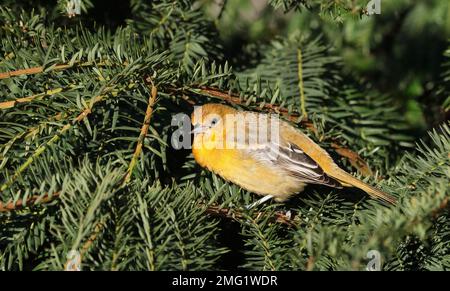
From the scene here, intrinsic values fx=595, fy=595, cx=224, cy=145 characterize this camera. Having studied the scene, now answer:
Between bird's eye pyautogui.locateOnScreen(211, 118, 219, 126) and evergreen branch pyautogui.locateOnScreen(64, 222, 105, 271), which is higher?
bird's eye pyautogui.locateOnScreen(211, 118, 219, 126)

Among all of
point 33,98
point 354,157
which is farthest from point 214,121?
point 33,98

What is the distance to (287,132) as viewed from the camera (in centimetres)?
303

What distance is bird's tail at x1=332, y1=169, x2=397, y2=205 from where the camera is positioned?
2206 millimetres

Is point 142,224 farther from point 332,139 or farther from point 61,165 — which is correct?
point 332,139

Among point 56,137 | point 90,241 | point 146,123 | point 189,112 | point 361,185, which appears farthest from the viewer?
point 189,112

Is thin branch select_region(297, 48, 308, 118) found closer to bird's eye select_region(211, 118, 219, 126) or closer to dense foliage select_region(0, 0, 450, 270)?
dense foliage select_region(0, 0, 450, 270)

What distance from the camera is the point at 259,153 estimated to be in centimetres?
306

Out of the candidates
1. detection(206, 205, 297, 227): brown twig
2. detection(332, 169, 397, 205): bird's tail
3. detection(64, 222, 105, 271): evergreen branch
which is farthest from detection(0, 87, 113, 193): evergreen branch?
detection(332, 169, 397, 205): bird's tail

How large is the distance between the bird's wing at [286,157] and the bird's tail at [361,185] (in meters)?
0.17

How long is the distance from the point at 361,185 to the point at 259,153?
→ 0.74 m

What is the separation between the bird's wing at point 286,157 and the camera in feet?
9.78

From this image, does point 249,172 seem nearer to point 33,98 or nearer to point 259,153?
point 259,153

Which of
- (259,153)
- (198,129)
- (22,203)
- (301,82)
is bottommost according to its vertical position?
(22,203)

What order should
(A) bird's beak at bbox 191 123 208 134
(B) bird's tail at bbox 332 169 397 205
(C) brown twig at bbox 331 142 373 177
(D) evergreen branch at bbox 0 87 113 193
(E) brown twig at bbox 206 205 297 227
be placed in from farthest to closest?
(A) bird's beak at bbox 191 123 208 134 < (C) brown twig at bbox 331 142 373 177 < (B) bird's tail at bbox 332 169 397 205 < (E) brown twig at bbox 206 205 297 227 < (D) evergreen branch at bbox 0 87 113 193
